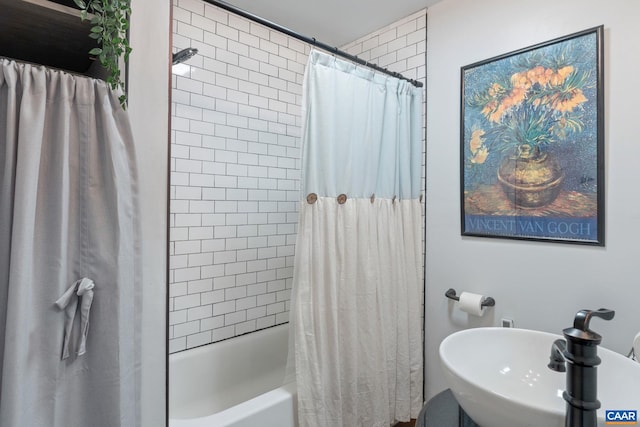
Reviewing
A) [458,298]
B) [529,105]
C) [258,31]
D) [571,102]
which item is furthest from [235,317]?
[571,102]

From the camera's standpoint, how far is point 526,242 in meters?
1.74

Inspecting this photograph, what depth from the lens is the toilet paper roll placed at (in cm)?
181

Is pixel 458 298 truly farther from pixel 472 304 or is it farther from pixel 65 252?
pixel 65 252

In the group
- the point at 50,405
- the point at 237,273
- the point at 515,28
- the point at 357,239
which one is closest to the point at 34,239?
the point at 50,405

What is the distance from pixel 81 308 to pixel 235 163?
1.46 meters

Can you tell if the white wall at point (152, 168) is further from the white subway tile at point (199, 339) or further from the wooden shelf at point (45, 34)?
the white subway tile at point (199, 339)

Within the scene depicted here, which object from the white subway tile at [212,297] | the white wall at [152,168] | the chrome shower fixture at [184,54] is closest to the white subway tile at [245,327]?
the white subway tile at [212,297]

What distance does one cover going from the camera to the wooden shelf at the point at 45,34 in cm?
94

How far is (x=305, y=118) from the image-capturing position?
64.1 inches

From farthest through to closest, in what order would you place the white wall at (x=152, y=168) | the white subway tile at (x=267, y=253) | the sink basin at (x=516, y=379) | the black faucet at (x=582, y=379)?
the white subway tile at (x=267, y=253) → the white wall at (x=152, y=168) → the sink basin at (x=516, y=379) → the black faucet at (x=582, y=379)

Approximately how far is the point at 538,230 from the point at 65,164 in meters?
1.95

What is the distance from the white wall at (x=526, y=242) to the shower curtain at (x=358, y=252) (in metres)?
0.12

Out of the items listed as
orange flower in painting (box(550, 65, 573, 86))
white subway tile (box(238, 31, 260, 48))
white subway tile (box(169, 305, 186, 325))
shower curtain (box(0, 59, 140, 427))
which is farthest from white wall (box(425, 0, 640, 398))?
shower curtain (box(0, 59, 140, 427))

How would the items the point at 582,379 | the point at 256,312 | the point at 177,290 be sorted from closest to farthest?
the point at 582,379 → the point at 177,290 → the point at 256,312
